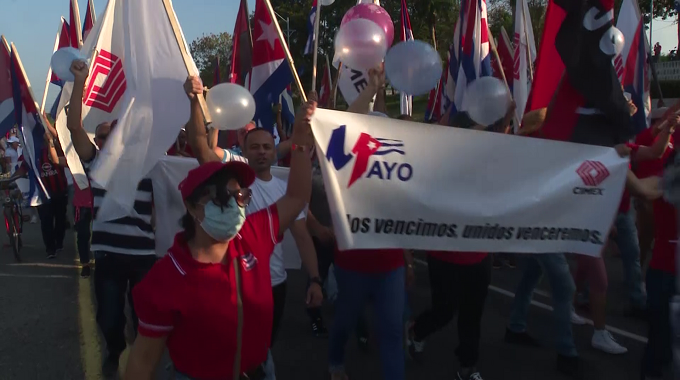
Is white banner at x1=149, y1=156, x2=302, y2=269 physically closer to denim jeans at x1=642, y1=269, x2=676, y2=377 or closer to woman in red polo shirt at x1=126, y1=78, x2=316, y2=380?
woman in red polo shirt at x1=126, y1=78, x2=316, y2=380

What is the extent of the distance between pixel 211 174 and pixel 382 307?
186cm

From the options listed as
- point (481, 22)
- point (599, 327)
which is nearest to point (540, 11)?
point (481, 22)

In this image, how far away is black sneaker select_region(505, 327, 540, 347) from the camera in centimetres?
527

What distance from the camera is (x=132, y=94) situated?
163 inches

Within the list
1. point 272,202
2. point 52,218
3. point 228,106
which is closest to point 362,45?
point 228,106

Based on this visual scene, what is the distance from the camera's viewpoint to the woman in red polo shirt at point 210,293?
2383mm

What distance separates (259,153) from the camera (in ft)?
13.1

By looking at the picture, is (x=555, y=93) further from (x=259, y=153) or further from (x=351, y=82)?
(x=351, y=82)

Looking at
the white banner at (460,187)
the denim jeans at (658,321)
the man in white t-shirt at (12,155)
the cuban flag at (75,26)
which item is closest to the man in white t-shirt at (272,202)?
the white banner at (460,187)

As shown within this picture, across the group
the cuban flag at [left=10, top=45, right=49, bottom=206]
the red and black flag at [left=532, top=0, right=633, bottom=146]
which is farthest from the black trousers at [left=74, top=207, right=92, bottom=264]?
the red and black flag at [left=532, top=0, right=633, bottom=146]

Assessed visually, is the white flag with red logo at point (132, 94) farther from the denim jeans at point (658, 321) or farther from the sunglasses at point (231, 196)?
the denim jeans at point (658, 321)

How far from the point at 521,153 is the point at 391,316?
3.96 feet

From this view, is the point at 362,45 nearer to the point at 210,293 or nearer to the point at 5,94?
the point at 210,293

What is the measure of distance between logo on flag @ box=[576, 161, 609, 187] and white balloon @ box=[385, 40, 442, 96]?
4.37ft
